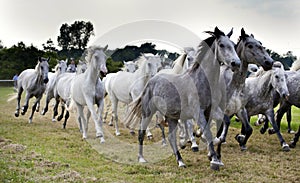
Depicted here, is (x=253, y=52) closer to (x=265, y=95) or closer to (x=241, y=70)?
(x=241, y=70)

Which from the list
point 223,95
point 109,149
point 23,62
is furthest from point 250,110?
point 23,62

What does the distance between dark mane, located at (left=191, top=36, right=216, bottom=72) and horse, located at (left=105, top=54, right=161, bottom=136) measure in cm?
331

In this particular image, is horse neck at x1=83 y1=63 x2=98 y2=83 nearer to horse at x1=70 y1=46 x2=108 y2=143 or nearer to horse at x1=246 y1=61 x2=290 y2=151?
horse at x1=70 y1=46 x2=108 y2=143

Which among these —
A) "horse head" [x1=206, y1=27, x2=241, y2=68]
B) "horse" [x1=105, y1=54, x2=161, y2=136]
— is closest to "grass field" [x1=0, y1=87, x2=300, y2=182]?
"horse" [x1=105, y1=54, x2=161, y2=136]

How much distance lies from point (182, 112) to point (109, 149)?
215 centimetres

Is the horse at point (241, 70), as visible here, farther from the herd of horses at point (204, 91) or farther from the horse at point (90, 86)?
the horse at point (90, 86)

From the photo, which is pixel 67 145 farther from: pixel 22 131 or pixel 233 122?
pixel 233 122

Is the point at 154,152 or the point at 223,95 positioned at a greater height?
the point at 223,95

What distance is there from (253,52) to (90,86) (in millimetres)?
3859

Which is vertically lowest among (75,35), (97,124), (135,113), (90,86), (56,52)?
(97,124)

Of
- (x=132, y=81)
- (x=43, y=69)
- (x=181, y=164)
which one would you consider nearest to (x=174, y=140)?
(x=181, y=164)

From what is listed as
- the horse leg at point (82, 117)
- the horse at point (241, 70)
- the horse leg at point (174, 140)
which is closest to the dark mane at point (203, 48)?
Result: the horse at point (241, 70)

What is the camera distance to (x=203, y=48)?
573cm

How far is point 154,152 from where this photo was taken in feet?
23.1
